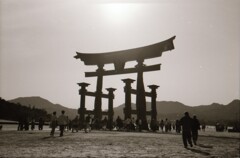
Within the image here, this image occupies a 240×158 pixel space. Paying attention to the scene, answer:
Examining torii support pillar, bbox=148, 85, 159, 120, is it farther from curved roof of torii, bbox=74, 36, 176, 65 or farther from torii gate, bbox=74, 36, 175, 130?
curved roof of torii, bbox=74, 36, 176, 65

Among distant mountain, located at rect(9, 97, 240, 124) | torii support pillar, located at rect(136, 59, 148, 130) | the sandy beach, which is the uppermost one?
distant mountain, located at rect(9, 97, 240, 124)

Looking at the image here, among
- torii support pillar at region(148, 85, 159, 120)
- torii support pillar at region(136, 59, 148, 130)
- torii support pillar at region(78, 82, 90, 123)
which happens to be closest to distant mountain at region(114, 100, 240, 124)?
torii support pillar at region(148, 85, 159, 120)

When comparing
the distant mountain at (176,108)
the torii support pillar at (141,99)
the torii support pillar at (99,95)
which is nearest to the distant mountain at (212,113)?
the distant mountain at (176,108)

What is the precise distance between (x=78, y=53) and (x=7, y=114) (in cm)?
1684

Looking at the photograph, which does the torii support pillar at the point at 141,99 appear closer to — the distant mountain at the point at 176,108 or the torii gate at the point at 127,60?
the torii gate at the point at 127,60

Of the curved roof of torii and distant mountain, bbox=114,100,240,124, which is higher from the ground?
the curved roof of torii

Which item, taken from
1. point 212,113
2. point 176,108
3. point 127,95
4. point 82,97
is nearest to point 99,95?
point 82,97

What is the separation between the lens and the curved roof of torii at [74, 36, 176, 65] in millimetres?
19920

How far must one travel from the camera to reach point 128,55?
2225 cm

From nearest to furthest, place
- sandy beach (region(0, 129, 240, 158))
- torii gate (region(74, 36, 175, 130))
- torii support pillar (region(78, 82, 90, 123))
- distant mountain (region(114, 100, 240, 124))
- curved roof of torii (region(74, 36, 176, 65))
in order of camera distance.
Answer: sandy beach (region(0, 129, 240, 158))
curved roof of torii (region(74, 36, 176, 65))
torii gate (region(74, 36, 175, 130))
torii support pillar (region(78, 82, 90, 123))
distant mountain (region(114, 100, 240, 124))

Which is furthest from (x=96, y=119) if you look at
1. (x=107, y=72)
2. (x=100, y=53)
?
(x=100, y=53)

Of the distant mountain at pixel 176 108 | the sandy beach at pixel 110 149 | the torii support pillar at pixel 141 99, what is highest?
the distant mountain at pixel 176 108

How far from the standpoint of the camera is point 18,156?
222 inches

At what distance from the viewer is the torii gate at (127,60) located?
67.2 feet
